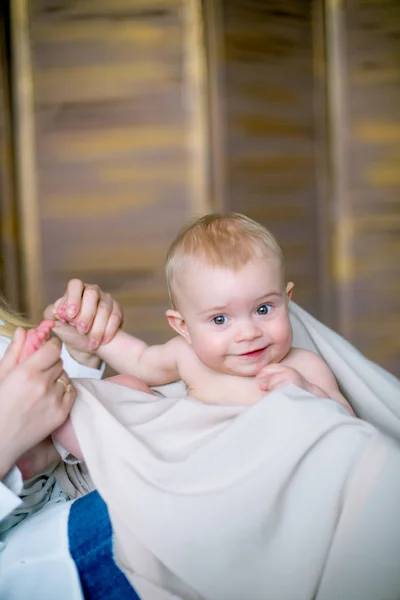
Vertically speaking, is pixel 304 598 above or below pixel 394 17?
below

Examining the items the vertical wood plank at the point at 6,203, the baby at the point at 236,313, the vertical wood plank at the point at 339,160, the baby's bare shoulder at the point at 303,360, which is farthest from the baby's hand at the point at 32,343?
the vertical wood plank at the point at 339,160

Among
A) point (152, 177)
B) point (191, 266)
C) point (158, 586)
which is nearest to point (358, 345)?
point (152, 177)

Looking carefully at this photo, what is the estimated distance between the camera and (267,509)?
0.87m

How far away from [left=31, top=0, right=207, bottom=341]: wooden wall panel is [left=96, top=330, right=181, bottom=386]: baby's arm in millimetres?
1500

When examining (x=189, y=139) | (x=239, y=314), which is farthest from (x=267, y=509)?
(x=189, y=139)

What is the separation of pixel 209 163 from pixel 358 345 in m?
1.03

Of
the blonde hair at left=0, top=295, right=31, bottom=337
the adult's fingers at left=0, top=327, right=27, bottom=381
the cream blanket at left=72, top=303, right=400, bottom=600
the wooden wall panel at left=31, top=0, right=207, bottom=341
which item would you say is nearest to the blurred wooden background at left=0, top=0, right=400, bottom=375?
the wooden wall panel at left=31, top=0, right=207, bottom=341

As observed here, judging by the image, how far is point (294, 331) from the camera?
1260 millimetres

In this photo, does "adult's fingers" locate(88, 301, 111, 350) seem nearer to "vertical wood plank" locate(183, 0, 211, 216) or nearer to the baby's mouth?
the baby's mouth

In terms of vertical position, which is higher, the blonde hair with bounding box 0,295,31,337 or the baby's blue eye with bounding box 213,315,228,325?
the baby's blue eye with bounding box 213,315,228,325

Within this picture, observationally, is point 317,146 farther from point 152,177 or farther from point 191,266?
point 191,266

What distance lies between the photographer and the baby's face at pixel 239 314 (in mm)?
1064

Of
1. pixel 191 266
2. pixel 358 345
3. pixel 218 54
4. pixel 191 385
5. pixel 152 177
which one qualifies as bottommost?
pixel 358 345

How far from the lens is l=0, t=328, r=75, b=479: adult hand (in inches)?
37.3
